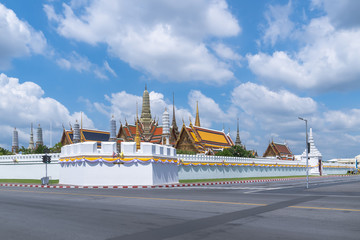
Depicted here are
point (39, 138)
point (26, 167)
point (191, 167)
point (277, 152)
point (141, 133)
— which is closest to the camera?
point (191, 167)

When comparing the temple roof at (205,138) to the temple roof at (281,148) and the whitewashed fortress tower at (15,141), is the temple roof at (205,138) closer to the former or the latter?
the temple roof at (281,148)

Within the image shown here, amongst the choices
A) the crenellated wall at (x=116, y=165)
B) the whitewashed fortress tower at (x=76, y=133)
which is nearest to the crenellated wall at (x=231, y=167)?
the crenellated wall at (x=116, y=165)

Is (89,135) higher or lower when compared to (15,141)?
higher

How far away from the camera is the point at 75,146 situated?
3159 cm

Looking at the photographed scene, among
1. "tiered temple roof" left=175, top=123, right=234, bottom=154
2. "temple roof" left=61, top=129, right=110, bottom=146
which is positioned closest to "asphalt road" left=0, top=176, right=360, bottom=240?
"tiered temple roof" left=175, top=123, right=234, bottom=154

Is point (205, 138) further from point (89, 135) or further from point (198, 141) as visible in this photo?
point (89, 135)

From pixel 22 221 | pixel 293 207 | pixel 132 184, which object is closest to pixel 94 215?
pixel 22 221

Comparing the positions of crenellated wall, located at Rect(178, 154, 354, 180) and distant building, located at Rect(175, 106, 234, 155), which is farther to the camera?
distant building, located at Rect(175, 106, 234, 155)

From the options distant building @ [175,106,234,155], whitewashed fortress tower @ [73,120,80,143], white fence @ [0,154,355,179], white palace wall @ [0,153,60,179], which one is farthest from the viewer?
whitewashed fortress tower @ [73,120,80,143]

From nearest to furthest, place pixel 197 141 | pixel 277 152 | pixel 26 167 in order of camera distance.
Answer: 1. pixel 26 167
2. pixel 197 141
3. pixel 277 152

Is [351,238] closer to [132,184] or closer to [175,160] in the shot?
[132,184]

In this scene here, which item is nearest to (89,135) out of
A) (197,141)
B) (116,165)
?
(197,141)

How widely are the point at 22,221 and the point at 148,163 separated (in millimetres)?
20587

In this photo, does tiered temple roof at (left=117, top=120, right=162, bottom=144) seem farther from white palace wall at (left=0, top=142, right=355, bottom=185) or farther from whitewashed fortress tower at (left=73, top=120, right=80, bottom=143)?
white palace wall at (left=0, top=142, right=355, bottom=185)
